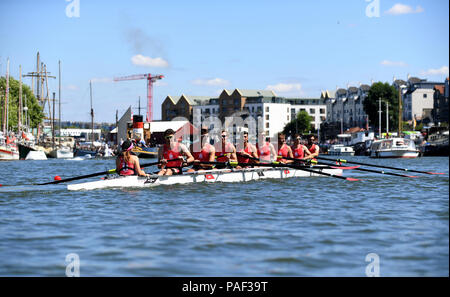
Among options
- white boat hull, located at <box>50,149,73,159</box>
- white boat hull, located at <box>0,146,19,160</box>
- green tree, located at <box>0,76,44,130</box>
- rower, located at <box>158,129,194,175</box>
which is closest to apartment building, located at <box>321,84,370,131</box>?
green tree, located at <box>0,76,44,130</box>

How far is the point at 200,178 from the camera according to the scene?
20156mm

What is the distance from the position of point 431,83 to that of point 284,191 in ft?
396

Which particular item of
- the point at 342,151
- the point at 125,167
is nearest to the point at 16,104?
the point at 342,151

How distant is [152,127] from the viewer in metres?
115

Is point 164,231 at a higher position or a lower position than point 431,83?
lower

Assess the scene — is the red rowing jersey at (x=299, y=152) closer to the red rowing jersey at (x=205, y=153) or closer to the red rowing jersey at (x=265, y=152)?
the red rowing jersey at (x=265, y=152)

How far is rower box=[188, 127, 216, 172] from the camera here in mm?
20625

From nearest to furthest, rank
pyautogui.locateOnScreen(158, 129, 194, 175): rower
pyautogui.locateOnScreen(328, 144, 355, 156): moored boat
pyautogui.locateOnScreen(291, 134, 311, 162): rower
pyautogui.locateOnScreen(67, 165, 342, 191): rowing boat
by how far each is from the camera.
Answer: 1. pyautogui.locateOnScreen(67, 165, 342, 191): rowing boat
2. pyautogui.locateOnScreen(158, 129, 194, 175): rower
3. pyautogui.locateOnScreen(291, 134, 311, 162): rower
4. pyautogui.locateOnScreen(328, 144, 355, 156): moored boat

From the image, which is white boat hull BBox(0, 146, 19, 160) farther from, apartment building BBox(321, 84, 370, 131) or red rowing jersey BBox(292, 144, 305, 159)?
apartment building BBox(321, 84, 370, 131)

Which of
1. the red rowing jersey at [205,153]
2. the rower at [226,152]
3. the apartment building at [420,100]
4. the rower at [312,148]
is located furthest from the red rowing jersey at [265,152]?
the apartment building at [420,100]

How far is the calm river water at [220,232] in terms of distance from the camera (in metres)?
8.19

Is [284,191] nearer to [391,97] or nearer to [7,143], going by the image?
[7,143]
